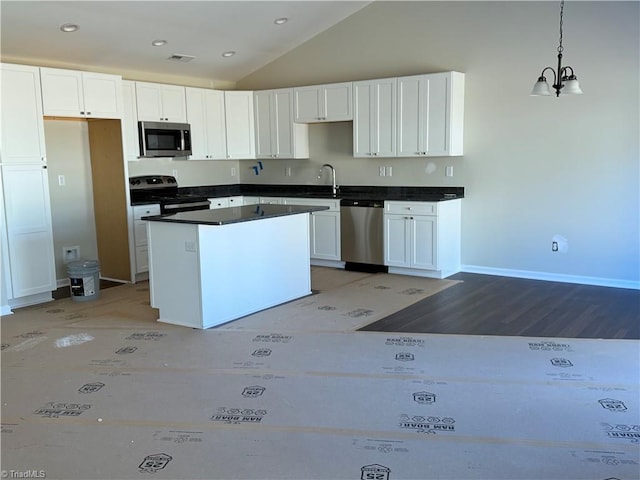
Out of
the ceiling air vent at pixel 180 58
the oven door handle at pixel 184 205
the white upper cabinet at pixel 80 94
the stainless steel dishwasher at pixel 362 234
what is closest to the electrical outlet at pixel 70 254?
the oven door handle at pixel 184 205

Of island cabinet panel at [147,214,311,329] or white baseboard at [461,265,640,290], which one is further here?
white baseboard at [461,265,640,290]

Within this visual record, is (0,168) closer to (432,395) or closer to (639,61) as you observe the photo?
(432,395)

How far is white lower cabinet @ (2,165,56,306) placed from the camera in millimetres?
5559

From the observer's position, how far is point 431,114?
6711 millimetres

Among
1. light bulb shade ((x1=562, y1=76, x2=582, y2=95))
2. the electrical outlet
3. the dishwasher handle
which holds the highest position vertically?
light bulb shade ((x1=562, y1=76, x2=582, y2=95))

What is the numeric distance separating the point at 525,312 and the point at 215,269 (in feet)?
9.29

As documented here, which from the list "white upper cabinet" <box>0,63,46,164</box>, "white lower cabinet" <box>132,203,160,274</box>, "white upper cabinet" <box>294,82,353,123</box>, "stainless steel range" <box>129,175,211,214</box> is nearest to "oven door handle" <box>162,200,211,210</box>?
"stainless steel range" <box>129,175,211,214</box>

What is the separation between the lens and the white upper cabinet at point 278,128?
8.02 metres

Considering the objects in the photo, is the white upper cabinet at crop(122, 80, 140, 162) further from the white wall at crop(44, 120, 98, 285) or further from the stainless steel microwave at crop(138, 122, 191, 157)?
the white wall at crop(44, 120, 98, 285)

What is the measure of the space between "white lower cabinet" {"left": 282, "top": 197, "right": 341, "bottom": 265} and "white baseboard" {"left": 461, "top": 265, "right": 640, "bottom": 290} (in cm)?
165

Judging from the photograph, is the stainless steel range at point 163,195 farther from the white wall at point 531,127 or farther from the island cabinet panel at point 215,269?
the white wall at point 531,127

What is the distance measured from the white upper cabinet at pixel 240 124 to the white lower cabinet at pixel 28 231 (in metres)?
2.98

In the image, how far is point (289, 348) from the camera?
14.2 feet

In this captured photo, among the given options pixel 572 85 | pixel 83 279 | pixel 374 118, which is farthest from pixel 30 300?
pixel 572 85
